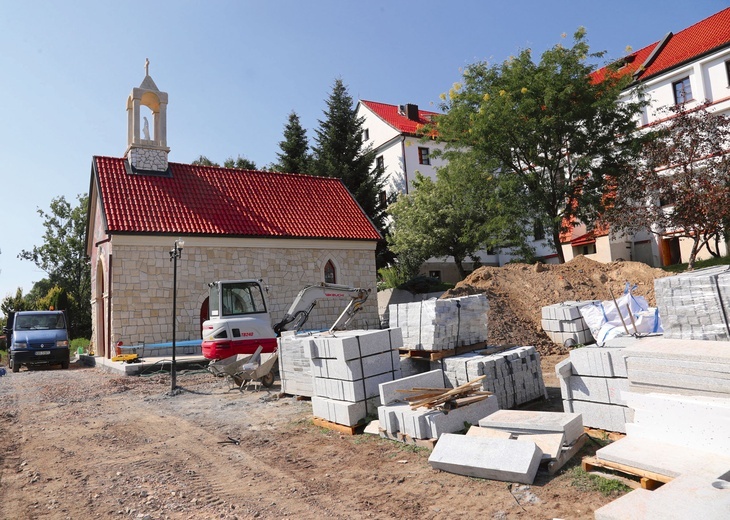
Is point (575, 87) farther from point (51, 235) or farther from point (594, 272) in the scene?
point (51, 235)

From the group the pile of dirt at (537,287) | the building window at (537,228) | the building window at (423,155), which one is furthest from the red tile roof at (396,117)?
the pile of dirt at (537,287)

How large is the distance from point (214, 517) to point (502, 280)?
1475cm

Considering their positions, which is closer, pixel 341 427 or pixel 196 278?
pixel 341 427

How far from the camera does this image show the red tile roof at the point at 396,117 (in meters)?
38.4

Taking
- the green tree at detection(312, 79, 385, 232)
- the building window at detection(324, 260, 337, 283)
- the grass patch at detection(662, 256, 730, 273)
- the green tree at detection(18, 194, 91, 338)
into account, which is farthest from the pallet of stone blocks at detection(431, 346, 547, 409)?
the green tree at detection(18, 194, 91, 338)

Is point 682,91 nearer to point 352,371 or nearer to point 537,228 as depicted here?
point 537,228

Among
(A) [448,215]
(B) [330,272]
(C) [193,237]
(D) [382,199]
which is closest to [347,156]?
(D) [382,199]

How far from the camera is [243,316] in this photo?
14195 millimetres

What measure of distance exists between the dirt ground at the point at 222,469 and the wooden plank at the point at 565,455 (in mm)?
94

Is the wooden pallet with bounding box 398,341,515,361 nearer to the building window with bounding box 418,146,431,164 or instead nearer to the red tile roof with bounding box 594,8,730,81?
the red tile roof with bounding box 594,8,730,81

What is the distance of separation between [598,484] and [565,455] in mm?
597

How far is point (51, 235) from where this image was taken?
47438mm

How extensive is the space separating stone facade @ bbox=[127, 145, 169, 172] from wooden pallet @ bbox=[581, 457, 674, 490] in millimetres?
19839

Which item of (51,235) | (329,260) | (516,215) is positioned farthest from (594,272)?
(51,235)
